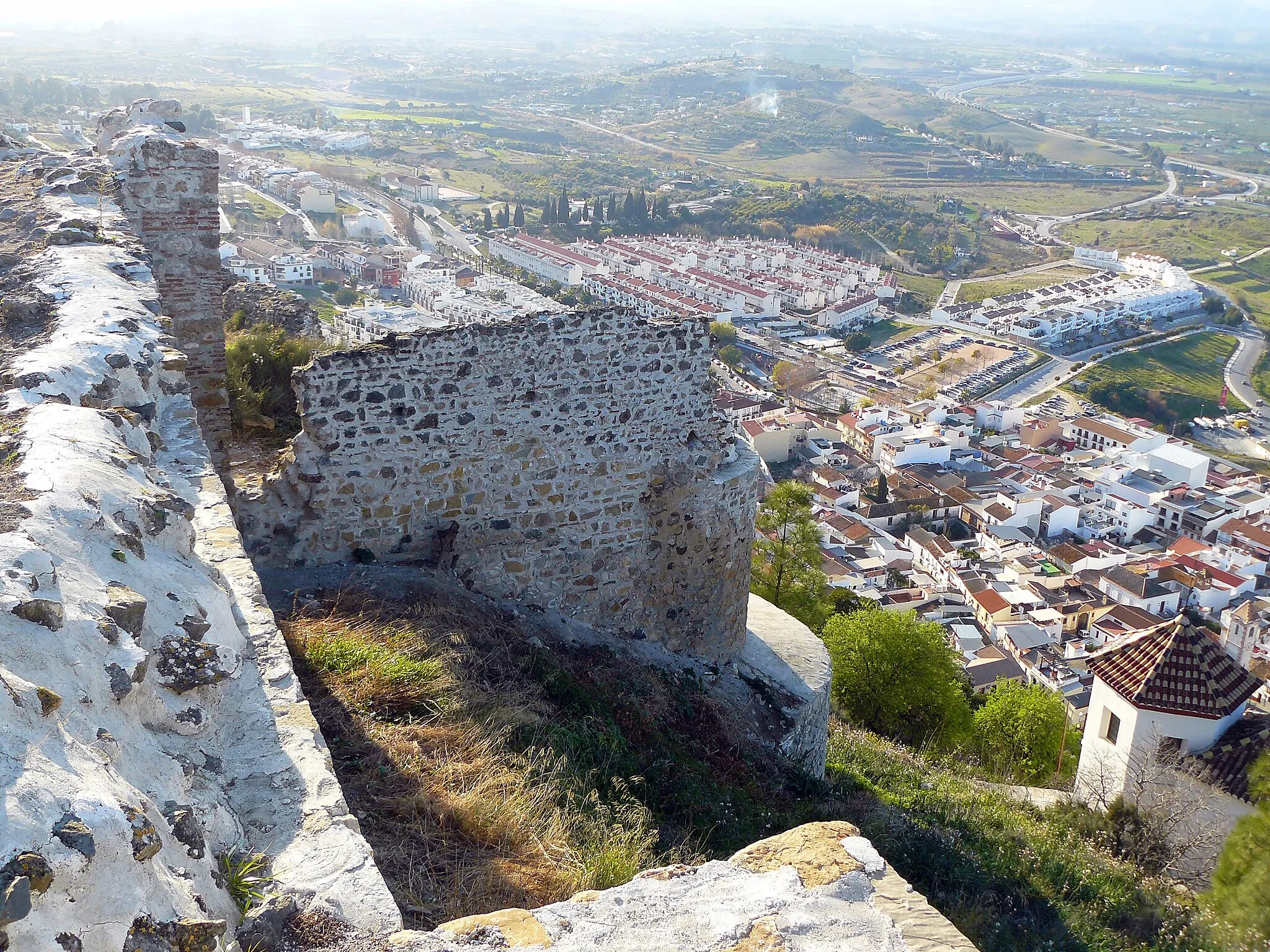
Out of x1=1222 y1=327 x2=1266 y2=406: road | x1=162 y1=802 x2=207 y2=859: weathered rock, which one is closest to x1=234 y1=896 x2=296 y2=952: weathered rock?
x1=162 y1=802 x2=207 y2=859: weathered rock

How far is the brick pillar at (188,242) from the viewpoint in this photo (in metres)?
6.19

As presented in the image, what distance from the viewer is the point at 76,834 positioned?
179cm

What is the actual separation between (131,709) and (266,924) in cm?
56

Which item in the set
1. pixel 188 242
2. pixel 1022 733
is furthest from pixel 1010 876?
pixel 1022 733

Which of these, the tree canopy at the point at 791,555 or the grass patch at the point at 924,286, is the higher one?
the tree canopy at the point at 791,555

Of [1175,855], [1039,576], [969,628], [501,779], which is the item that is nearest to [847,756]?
[1175,855]

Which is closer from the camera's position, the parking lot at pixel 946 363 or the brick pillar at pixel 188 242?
the brick pillar at pixel 188 242

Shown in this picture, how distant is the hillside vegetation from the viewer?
3371mm

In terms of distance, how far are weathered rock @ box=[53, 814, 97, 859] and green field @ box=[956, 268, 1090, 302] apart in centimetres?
7274

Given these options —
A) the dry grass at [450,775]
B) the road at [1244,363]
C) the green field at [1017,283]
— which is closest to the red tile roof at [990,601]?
the dry grass at [450,775]

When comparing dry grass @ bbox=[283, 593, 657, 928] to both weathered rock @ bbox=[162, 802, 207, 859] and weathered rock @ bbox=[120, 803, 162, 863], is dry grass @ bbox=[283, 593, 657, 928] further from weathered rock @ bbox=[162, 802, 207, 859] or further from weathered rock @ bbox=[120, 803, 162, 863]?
weathered rock @ bbox=[120, 803, 162, 863]

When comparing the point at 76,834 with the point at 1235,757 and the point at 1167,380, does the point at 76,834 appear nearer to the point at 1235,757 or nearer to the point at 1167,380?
the point at 1235,757

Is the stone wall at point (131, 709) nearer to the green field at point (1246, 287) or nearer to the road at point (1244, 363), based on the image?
the road at point (1244, 363)

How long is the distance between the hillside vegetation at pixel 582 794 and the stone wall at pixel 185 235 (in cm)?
206
